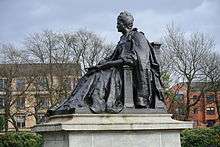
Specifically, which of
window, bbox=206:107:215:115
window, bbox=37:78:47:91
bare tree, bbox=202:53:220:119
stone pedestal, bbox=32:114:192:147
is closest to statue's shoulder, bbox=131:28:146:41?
stone pedestal, bbox=32:114:192:147

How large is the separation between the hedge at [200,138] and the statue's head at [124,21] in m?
18.4

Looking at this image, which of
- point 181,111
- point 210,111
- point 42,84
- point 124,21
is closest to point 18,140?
point 42,84

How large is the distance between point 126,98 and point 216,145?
1905 cm

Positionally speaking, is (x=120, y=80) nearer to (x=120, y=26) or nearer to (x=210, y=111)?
(x=120, y=26)

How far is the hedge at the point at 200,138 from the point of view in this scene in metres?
29.3

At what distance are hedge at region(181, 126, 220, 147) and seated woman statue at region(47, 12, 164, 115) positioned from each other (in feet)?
60.6

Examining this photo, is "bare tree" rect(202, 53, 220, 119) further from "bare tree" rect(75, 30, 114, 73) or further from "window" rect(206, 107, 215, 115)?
"window" rect(206, 107, 215, 115)

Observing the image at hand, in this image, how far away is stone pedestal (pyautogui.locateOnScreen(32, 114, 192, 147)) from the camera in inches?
376

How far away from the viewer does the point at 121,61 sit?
36.2ft

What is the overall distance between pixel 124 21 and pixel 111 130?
3092 mm

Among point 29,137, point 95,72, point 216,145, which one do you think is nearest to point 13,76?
point 29,137

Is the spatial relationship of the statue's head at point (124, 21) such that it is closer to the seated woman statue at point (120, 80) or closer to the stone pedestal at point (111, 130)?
the seated woman statue at point (120, 80)

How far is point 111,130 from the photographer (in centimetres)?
991

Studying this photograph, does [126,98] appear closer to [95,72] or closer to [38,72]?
[95,72]
